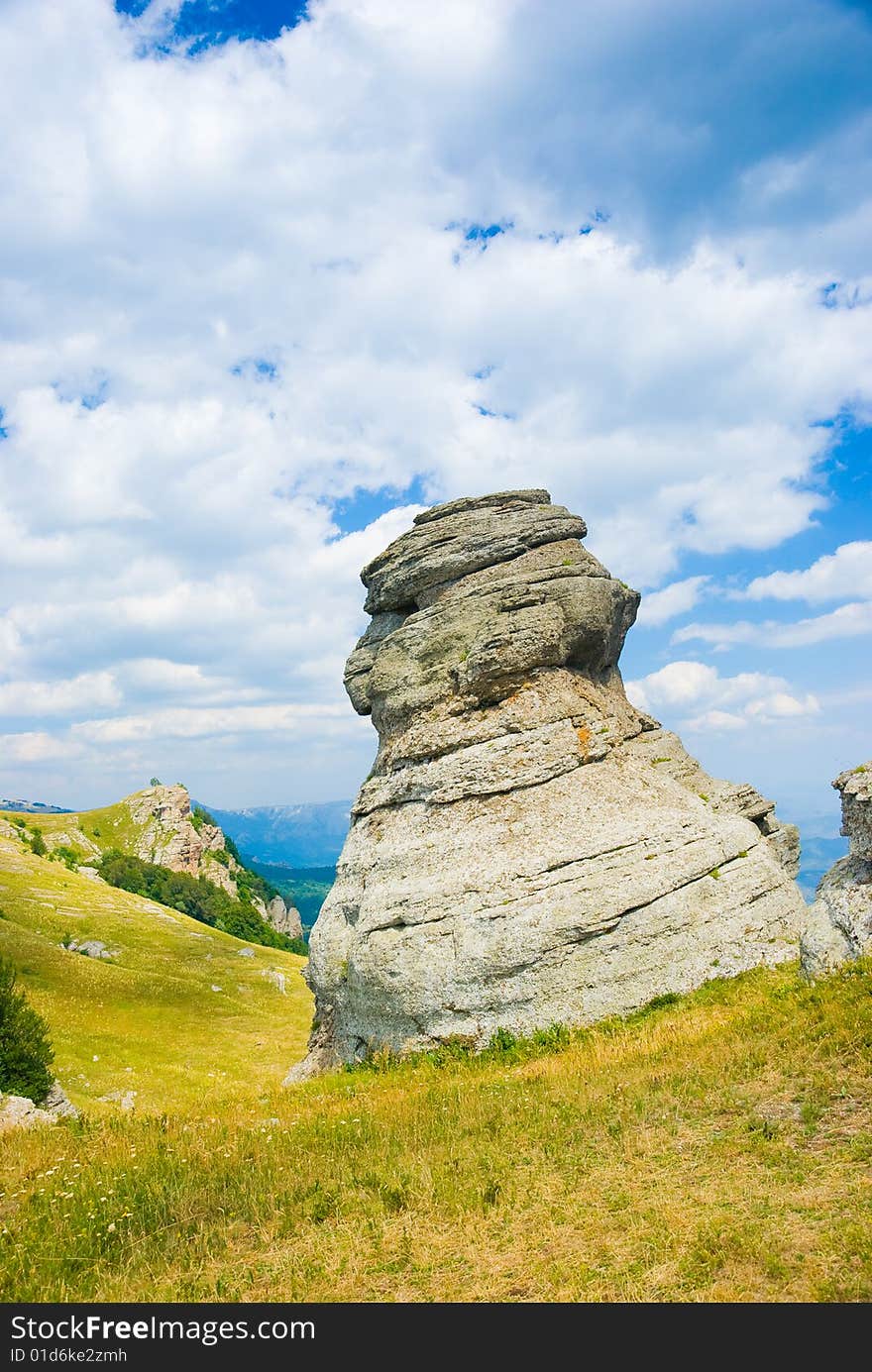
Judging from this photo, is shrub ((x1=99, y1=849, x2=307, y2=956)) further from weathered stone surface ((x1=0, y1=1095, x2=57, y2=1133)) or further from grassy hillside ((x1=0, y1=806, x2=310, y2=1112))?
weathered stone surface ((x1=0, y1=1095, x2=57, y2=1133))

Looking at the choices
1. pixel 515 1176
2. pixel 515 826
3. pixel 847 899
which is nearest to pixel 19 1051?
pixel 515 826

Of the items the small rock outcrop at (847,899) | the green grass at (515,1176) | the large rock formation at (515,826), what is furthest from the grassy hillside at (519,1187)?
the large rock formation at (515,826)

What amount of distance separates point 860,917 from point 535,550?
1650 centimetres

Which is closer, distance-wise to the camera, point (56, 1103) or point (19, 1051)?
point (19, 1051)

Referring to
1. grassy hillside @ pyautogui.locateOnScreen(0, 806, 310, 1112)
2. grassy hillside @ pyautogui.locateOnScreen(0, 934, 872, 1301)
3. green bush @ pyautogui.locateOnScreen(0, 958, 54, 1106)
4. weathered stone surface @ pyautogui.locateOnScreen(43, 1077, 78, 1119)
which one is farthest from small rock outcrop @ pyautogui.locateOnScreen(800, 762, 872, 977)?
grassy hillside @ pyautogui.locateOnScreen(0, 806, 310, 1112)

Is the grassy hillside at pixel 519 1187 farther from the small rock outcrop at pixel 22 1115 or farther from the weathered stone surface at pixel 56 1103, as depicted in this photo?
the weathered stone surface at pixel 56 1103

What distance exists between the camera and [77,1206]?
437 inches

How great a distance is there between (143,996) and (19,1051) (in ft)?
202

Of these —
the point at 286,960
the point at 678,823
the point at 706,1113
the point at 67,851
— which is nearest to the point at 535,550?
the point at 678,823

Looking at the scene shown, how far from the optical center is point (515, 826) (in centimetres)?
2322

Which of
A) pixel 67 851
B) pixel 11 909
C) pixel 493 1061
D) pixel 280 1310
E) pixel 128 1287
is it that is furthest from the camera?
pixel 67 851

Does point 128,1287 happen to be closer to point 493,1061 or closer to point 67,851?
point 493,1061

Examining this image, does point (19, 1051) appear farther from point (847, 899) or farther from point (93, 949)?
point (93, 949)

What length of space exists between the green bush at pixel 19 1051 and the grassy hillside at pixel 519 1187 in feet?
42.7
